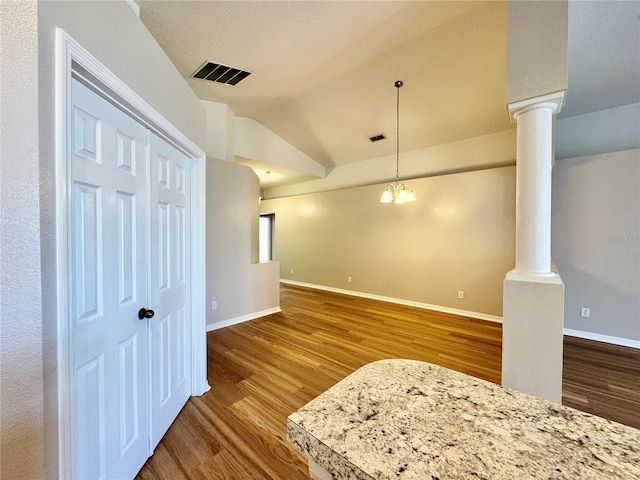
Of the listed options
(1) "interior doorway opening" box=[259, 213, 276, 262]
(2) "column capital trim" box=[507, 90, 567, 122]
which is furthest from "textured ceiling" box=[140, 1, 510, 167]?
(1) "interior doorway opening" box=[259, 213, 276, 262]

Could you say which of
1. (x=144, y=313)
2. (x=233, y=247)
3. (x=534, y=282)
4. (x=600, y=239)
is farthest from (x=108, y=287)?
(x=600, y=239)

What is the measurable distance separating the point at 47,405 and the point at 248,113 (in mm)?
4608

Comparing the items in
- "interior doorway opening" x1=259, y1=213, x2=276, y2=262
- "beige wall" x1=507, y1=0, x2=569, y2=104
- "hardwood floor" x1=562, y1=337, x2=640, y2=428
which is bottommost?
"hardwood floor" x1=562, y1=337, x2=640, y2=428

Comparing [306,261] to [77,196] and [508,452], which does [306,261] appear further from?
[508,452]

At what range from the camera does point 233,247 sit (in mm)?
3979

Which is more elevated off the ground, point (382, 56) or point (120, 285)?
point (382, 56)

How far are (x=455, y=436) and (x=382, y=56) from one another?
3.73 m

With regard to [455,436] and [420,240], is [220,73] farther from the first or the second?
[420,240]

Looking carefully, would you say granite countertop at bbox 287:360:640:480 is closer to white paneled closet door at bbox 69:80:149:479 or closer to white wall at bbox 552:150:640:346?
white paneled closet door at bbox 69:80:149:479

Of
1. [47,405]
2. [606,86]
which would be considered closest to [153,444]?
[47,405]

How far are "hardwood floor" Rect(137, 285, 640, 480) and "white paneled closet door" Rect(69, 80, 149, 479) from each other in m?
0.40

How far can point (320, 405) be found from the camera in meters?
0.64

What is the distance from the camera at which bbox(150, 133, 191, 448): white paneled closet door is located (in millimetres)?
1607

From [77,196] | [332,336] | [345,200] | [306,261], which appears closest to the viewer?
[77,196]
